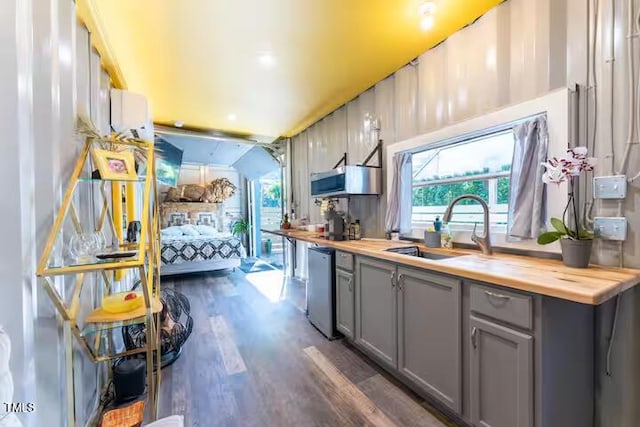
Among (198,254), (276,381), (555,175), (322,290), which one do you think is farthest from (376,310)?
(198,254)

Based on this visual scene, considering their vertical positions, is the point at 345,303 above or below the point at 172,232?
below

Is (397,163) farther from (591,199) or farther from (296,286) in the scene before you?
(296,286)

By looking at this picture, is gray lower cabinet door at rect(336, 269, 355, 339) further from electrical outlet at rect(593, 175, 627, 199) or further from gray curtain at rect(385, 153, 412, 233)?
electrical outlet at rect(593, 175, 627, 199)

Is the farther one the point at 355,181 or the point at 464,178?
the point at 355,181

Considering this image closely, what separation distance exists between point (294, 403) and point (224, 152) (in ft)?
18.6

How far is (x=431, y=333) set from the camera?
5.43 feet

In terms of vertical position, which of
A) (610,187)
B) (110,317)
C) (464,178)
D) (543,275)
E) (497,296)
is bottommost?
(110,317)

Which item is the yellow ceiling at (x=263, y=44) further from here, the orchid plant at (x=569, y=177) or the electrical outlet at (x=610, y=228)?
the electrical outlet at (x=610, y=228)

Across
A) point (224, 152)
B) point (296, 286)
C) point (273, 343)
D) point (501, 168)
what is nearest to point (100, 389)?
point (273, 343)

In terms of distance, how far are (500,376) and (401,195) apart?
5.49 ft

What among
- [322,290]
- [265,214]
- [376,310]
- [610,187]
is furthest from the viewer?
[265,214]

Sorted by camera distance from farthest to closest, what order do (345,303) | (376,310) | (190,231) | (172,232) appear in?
(190,231)
(172,232)
(345,303)
(376,310)

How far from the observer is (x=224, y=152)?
6.32 metres

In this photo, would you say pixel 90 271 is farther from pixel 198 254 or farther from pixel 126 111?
pixel 198 254
